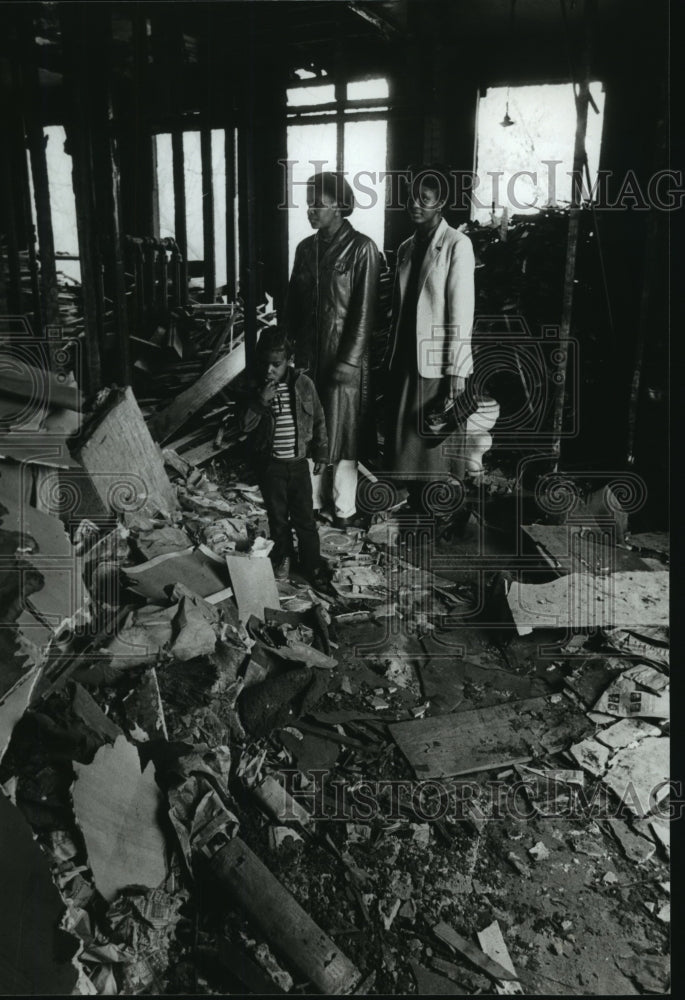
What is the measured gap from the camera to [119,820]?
257 centimetres

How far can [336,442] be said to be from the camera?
11.4ft

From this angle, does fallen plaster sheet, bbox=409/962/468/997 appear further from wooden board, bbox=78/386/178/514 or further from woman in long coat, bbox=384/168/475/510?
wooden board, bbox=78/386/178/514

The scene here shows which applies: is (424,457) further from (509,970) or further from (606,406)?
(509,970)

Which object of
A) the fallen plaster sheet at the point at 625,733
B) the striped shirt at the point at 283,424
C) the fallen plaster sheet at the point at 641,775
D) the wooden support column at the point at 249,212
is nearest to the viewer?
the fallen plaster sheet at the point at 641,775

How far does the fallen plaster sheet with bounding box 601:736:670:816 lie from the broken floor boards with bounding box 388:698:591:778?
259 millimetres

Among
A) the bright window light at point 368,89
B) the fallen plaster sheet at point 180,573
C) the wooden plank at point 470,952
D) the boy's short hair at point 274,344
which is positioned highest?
the bright window light at point 368,89

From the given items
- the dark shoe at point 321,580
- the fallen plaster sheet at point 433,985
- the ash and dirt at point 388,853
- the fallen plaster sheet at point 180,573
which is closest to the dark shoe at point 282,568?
the dark shoe at point 321,580

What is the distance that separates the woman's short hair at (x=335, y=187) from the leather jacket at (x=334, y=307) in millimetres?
71

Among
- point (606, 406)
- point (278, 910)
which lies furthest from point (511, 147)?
point (278, 910)

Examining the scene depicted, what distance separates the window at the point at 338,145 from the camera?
3.05 meters

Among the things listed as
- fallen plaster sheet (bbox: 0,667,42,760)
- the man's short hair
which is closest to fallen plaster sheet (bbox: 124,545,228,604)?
fallen plaster sheet (bbox: 0,667,42,760)

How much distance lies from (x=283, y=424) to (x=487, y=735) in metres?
1.87

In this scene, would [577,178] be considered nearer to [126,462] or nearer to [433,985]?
[126,462]

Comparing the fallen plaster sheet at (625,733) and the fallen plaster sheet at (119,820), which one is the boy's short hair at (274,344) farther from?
the fallen plaster sheet at (625,733)
